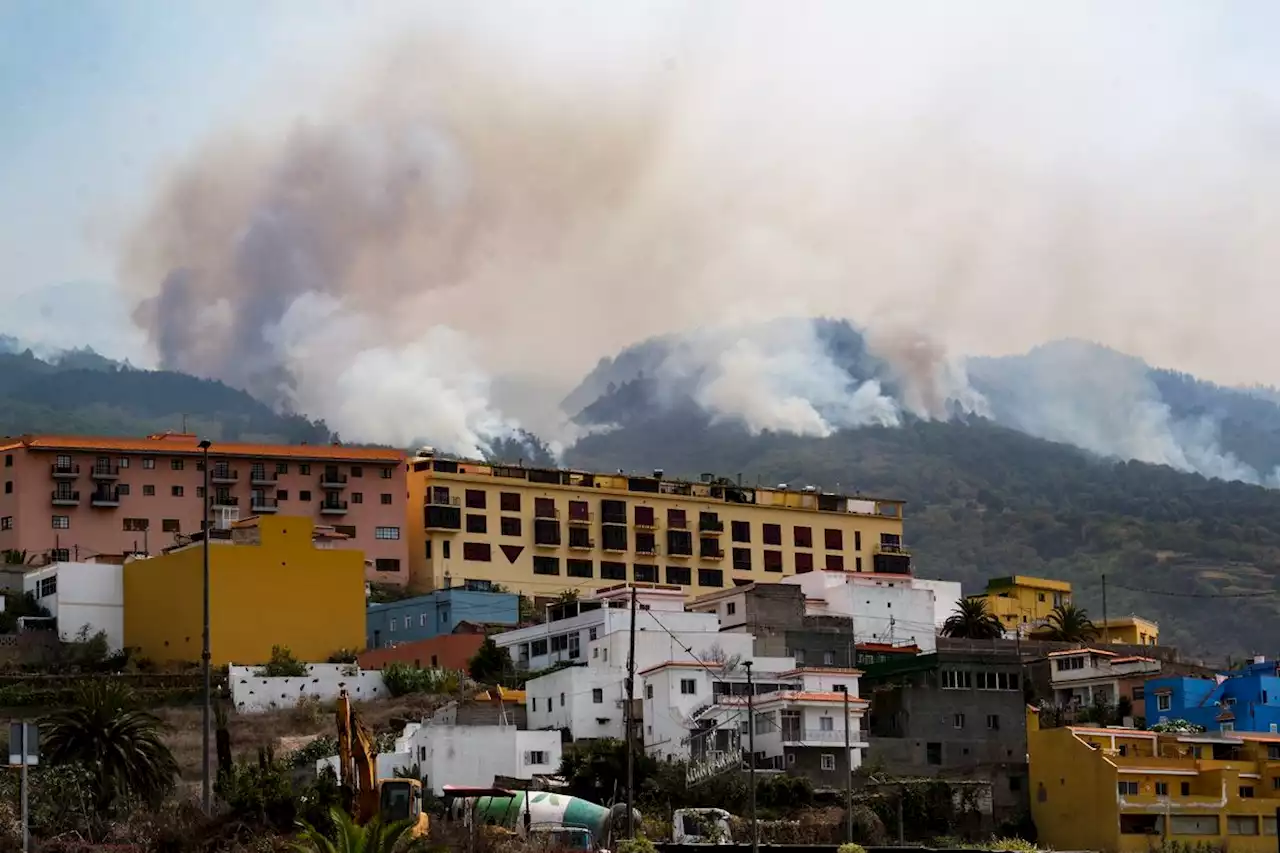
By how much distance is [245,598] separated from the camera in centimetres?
10850

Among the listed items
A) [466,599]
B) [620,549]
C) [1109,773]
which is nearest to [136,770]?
[1109,773]

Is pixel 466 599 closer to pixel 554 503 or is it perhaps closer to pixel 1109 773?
pixel 554 503

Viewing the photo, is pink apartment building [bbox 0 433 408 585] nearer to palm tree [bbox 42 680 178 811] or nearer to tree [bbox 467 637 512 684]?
tree [bbox 467 637 512 684]

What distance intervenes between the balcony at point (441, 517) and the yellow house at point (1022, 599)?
34057 millimetres

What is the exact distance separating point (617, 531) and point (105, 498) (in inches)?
1239

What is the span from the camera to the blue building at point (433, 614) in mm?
117625

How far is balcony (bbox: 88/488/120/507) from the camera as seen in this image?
12800 centimetres

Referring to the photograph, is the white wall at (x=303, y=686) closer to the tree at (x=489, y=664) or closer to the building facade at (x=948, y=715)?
the tree at (x=489, y=664)

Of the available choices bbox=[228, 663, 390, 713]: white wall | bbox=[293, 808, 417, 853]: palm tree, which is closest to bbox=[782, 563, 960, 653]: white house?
Result: bbox=[228, 663, 390, 713]: white wall

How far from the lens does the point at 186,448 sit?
13150cm

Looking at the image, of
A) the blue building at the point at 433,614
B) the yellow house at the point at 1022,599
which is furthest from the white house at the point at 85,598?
the yellow house at the point at 1022,599

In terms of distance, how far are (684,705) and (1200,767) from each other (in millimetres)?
20772

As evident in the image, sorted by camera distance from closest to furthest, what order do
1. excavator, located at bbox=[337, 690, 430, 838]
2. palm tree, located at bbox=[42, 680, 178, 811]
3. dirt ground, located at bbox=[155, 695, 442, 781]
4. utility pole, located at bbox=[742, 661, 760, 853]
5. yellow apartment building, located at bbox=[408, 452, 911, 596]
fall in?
1. excavator, located at bbox=[337, 690, 430, 838]
2. utility pole, located at bbox=[742, 661, 760, 853]
3. palm tree, located at bbox=[42, 680, 178, 811]
4. dirt ground, located at bbox=[155, 695, 442, 781]
5. yellow apartment building, located at bbox=[408, 452, 911, 596]

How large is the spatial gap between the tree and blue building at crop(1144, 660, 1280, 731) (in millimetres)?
30277
